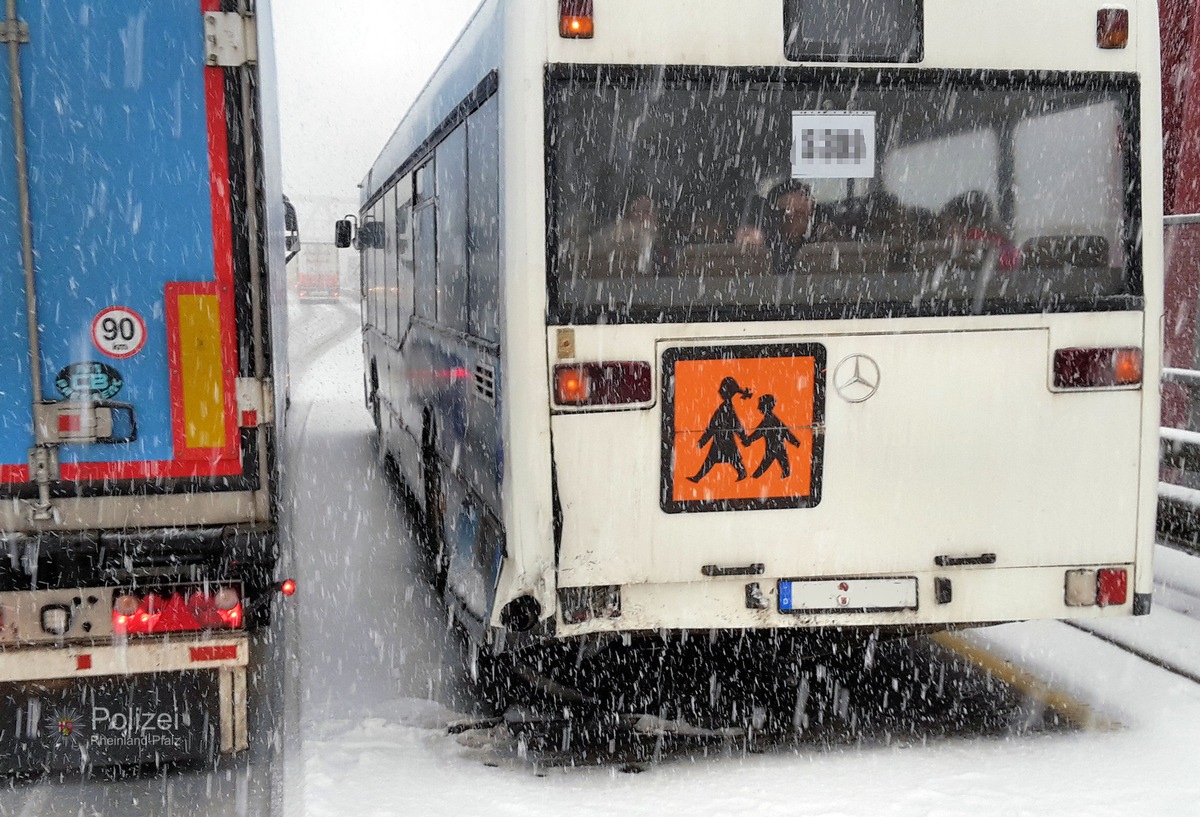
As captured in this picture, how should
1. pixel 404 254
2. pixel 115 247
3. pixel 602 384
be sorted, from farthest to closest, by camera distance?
pixel 404 254 < pixel 602 384 < pixel 115 247

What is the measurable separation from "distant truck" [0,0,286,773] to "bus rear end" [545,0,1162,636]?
1177 millimetres

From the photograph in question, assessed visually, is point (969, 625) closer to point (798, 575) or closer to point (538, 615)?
point (798, 575)

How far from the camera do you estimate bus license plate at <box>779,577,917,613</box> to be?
499 cm

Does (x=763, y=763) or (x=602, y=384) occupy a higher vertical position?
(x=602, y=384)

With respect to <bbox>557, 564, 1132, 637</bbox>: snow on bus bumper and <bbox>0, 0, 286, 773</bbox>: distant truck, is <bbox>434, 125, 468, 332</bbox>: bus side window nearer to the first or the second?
<bbox>0, 0, 286, 773</bbox>: distant truck

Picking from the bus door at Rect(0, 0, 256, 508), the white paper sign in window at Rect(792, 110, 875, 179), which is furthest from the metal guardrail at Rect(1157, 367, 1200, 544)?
the bus door at Rect(0, 0, 256, 508)

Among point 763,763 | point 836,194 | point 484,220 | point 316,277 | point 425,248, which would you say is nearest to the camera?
point 836,194

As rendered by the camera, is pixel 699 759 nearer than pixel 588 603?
No

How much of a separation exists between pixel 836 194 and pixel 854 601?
1.58 metres

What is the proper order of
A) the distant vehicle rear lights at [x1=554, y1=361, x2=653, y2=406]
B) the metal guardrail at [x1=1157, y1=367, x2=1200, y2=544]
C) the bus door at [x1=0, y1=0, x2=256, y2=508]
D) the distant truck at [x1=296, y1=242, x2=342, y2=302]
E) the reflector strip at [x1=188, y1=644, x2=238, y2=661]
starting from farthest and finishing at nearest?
the distant truck at [x1=296, y1=242, x2=342, y2=302] → the metal guardrail at [x1=1157, y1=367, x2=1200, y2=544] → the reflector strip at [x1=188, y1=644, x2=238, y2=661] → the distant vehicle rear lights at [x1=554, y1=361, x2=653, y2=406] → the bus door at [x1=0, y1=0, x2=256, y2=508]

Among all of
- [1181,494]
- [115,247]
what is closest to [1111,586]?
[1181,494]

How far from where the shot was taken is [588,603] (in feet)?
16.1

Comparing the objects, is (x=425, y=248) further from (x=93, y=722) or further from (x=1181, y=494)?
(x=1181, y=494)

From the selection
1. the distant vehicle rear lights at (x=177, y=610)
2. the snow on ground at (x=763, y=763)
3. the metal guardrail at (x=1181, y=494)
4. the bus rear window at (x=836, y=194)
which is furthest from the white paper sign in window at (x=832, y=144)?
the metal guardrail at (x=1181, y=494)
